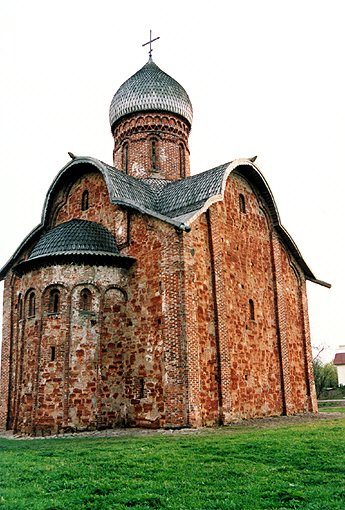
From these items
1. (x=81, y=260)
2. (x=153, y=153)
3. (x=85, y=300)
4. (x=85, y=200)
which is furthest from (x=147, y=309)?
(x=153, y=153)

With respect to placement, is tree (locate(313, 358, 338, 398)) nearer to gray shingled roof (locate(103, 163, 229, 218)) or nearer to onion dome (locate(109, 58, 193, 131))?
onion dome (locate(109, 58, 193, 131))

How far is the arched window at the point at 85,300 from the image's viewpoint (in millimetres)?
12883

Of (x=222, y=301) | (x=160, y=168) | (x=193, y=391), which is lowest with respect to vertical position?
(x=193, y=391)

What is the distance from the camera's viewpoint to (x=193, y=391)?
1163 centimetres

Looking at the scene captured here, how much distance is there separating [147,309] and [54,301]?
7.71ft

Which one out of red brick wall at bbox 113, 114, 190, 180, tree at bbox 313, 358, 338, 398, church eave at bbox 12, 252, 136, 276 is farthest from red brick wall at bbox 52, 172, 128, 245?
tree at bbox 313, 358, 338, 398

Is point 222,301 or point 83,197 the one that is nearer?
point 222,301

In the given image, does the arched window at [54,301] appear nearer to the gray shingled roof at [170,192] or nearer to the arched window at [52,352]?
the arched window at [52,352]

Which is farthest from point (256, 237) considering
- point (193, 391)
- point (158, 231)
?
point (193, 391)

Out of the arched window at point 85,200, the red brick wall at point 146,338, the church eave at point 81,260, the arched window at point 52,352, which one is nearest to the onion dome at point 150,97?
the arched window at point 85,200

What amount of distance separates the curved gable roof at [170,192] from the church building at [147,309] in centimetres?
5

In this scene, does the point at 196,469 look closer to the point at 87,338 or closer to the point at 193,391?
the point at 193,391

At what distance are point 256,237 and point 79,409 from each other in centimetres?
779

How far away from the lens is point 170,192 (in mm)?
15766
